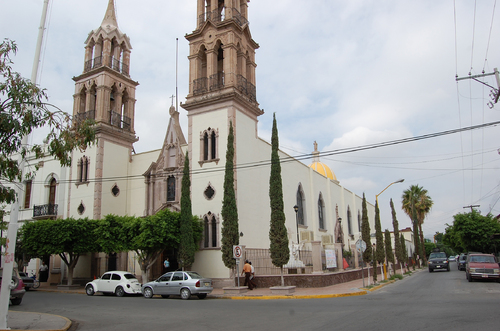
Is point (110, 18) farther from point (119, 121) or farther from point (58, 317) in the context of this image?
point (58, 317)

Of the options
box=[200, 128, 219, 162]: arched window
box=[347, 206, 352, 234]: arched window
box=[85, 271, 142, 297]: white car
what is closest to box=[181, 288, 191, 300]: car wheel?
box=[85, 271, 142, 297]: white car

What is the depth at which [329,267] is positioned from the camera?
83.7ft

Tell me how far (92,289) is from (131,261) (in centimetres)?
681

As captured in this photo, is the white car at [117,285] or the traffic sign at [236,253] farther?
the white car at [117,285]

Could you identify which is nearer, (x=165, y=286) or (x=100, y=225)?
(x=165, y=286)

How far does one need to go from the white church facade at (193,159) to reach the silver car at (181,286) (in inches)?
173

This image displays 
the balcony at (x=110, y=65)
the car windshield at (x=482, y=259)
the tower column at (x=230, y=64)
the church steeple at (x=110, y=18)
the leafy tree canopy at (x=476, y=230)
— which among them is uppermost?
the church steeple at (x=110, y=18)

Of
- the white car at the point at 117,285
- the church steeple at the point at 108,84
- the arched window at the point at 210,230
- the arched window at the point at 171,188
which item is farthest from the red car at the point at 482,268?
the church steeple at the point at 108,84

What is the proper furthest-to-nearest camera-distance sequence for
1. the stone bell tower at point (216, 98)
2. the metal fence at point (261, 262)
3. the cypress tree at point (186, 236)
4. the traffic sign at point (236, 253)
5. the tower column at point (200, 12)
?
1. the tower column at point (200, 12)
2. the stone bell tower at point (216, 98)
3. the metal fence at point (261, 262)
4. the cypress tree at point (186, 236)
5. the traffic sign at point (236, 253)

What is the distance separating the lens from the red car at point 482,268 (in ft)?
76.6

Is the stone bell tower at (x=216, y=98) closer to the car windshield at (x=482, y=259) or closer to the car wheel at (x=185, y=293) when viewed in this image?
the car wheel at (x=185, y=293)

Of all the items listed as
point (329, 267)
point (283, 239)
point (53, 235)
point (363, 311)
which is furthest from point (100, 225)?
point (363, 311)

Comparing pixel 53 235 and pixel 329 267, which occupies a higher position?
pixel 53 235

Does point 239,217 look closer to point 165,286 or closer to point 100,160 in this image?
point 165,286
